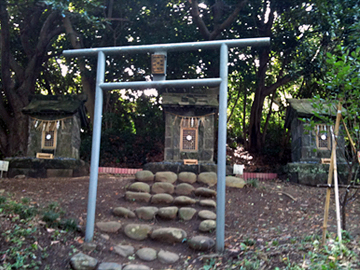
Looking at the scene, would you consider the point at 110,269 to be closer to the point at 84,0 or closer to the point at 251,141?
the point at 84,0

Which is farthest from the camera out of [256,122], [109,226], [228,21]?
[256,122]

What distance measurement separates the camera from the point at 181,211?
6.41 metres

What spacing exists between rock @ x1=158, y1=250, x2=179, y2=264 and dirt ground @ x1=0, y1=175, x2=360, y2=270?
0.11 metres

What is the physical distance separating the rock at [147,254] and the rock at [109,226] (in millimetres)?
825

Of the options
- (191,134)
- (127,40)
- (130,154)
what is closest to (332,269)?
(191,134)

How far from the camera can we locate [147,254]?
505 centimetres

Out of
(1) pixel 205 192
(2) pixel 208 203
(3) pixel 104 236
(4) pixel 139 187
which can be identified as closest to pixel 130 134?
(4) pixel 139 187

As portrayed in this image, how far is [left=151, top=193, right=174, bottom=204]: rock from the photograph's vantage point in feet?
22.6

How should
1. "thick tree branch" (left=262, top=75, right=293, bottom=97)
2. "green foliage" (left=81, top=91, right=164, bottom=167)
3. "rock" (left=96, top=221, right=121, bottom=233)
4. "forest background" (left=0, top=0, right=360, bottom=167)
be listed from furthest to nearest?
1. "green foliage" (left=81, top=91, right=164, bottom=167)
2. "thick tree branch" (left=262, top=75, right=293, bottom=97)
3. "forest background" (left=0, top=0, right=360, bottom=167)
4. "rock" (left=96, top=221, right=121, bottom=233)

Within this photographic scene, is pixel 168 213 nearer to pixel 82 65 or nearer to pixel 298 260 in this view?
pixel 298 260

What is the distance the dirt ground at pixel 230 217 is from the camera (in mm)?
4777

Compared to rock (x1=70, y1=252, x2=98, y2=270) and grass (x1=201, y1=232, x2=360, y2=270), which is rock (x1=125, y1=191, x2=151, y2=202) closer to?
rock (x1=70, y1=252, x2=98, y2=270)

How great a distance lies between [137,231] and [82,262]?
4.42 ft

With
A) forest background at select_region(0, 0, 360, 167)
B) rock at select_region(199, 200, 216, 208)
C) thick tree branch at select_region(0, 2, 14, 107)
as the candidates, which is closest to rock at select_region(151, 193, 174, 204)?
rock at select_region(199, 200, 216, 208)
